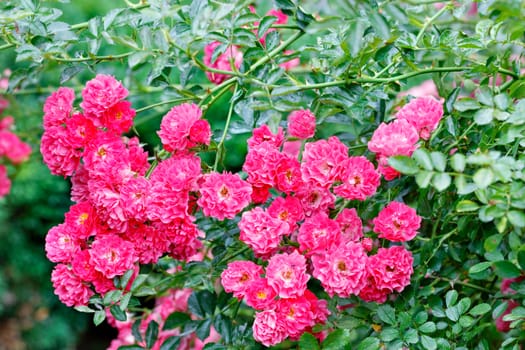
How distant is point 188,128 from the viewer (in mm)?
1020

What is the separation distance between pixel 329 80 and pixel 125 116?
314 mm

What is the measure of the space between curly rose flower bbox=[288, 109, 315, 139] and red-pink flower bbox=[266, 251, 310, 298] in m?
0.20

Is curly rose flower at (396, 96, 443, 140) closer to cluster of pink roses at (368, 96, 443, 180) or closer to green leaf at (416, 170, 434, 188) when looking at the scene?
cluster of pink roses at (368, 96, 443, 180)

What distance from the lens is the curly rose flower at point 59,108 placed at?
1095mm

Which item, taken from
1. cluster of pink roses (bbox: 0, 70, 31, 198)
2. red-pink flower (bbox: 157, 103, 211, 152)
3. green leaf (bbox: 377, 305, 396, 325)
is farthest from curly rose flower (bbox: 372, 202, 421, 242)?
cluster of pink roses (bbox: 0, 70, 31, 198)

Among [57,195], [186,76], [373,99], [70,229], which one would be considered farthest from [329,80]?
[57,195]

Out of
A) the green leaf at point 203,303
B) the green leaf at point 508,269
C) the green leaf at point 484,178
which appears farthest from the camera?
the green leaf at point 203,303

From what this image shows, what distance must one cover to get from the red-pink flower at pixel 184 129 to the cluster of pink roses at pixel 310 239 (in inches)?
3.6

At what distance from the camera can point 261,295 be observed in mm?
958

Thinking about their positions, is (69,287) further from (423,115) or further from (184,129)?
(423,115)

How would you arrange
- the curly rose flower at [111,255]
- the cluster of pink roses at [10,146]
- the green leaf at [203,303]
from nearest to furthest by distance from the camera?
the curly rose flower at [111,255] → the green leaf at [203,303] → the cluster of pink roses at [10,146]

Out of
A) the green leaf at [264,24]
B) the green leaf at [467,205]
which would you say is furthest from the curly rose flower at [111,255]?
the green leaf at [467,205]

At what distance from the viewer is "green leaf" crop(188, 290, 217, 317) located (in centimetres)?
119

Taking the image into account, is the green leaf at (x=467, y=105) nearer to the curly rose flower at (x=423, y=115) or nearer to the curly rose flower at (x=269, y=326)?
the curly rose flower at (x=423, y=115)
